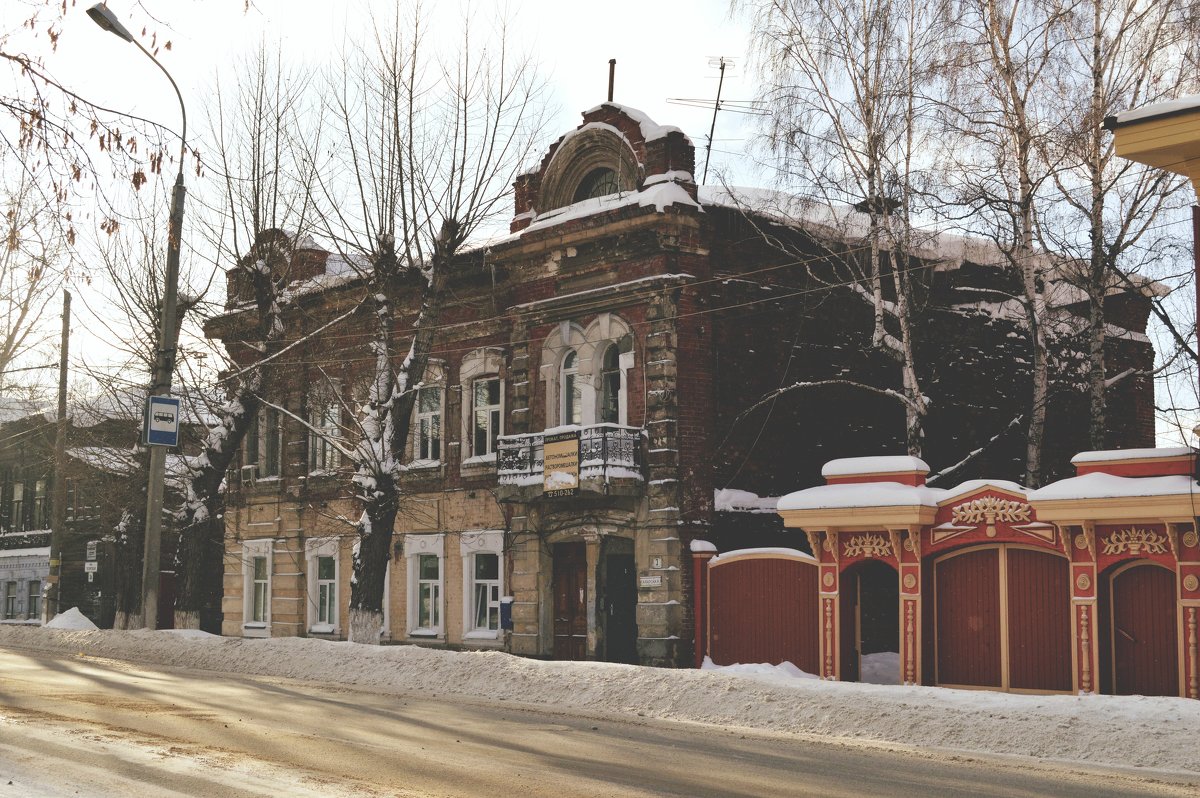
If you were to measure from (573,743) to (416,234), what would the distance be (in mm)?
14776

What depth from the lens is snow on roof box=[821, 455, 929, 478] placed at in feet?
65.4

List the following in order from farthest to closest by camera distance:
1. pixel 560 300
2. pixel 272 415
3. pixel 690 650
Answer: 1. pixel 272 415
2. pixel 560 300
3. pixel 690 650

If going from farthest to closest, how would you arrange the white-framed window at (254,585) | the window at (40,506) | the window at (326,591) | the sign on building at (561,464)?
the window at (40,506) < the white-framed window at (254,585) < the window at (326,591) < the sign on building at (561,464)

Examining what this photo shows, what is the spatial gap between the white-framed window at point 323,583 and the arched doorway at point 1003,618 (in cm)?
1756

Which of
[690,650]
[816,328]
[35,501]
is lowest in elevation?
[690,650]

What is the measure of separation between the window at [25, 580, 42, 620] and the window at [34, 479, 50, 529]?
215 centimetres

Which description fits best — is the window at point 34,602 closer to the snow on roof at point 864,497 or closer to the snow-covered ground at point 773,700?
the snow-covered ground at point 773,700

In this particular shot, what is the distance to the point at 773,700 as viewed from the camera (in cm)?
1595

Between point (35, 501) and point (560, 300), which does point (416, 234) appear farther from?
point (35, 501)

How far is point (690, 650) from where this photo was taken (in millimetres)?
24672

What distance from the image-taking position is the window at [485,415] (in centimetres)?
2978

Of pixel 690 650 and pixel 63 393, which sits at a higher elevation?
pixel 63 393

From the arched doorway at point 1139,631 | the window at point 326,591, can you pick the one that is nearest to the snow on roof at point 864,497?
the arched doorway at point 1139,631

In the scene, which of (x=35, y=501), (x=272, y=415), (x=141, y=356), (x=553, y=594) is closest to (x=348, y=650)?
(x=553, y=594)
